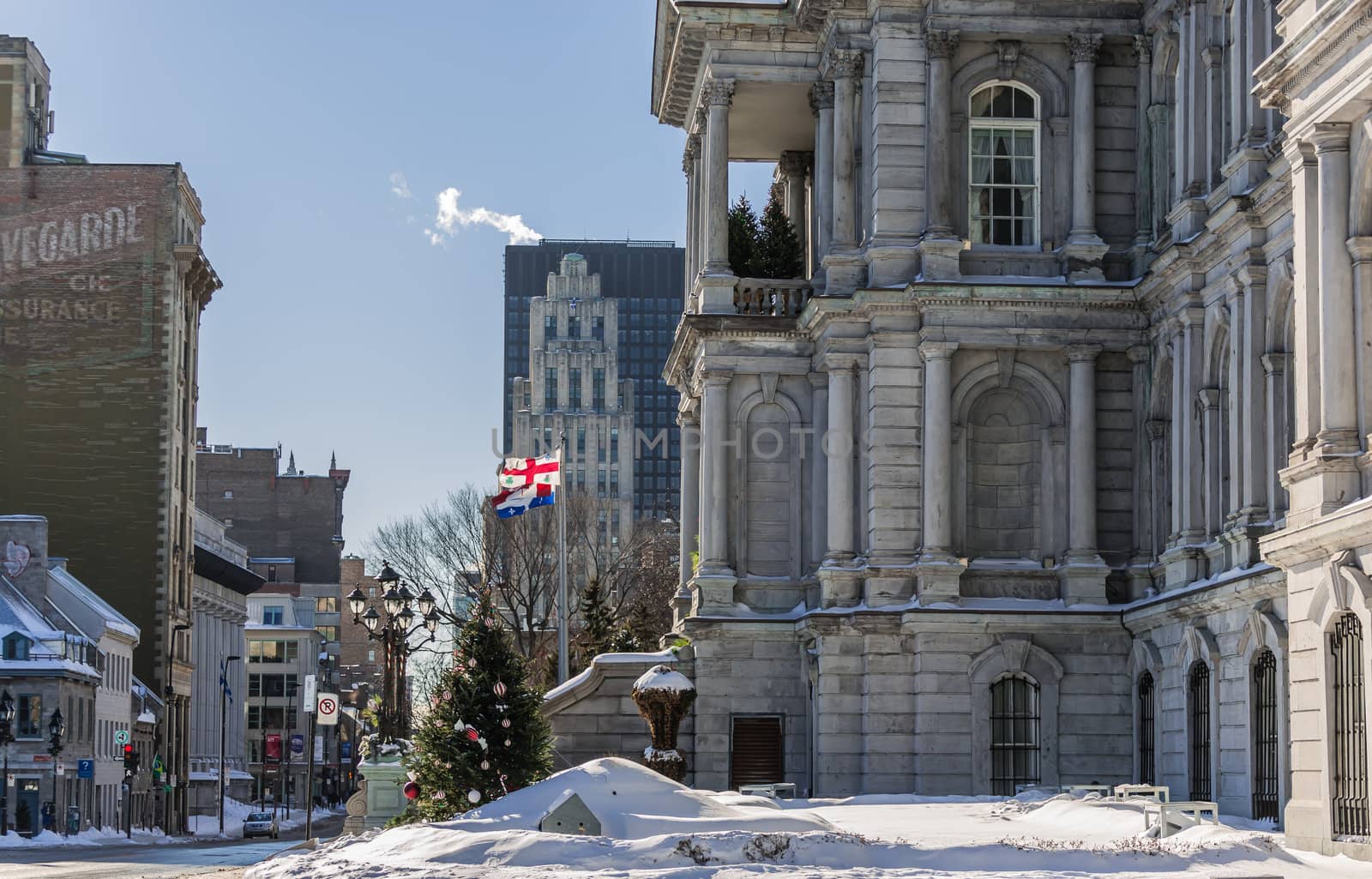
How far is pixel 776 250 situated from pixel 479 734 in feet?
65.0

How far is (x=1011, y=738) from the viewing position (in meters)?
43.1

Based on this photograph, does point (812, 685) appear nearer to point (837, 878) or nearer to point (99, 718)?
point (837, 878)

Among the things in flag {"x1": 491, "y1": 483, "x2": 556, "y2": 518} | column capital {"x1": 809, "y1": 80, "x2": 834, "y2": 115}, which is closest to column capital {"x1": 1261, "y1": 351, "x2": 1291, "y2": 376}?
column capital {"x1": 809, "y1": 80, "x2": 834, "y2": 115}

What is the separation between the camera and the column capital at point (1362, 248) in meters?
25.6

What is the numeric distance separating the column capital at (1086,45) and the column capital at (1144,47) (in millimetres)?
749

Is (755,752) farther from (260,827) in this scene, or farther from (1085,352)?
(260,827)

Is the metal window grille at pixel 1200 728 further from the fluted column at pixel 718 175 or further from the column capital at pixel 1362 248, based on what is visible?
the fluted column at pixel 718 175

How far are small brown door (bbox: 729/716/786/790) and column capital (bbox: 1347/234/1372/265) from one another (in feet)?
74.2

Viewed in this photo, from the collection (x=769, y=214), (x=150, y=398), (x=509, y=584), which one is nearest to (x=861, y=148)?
(x=769, y=214)

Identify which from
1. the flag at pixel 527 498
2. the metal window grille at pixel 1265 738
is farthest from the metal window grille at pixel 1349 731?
the flag at pixel 527 498

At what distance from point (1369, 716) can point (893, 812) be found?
42.1ft

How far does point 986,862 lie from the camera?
24312 millimetres

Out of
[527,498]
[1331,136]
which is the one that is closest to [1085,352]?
[527,498]

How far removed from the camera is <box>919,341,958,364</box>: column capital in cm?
4350
